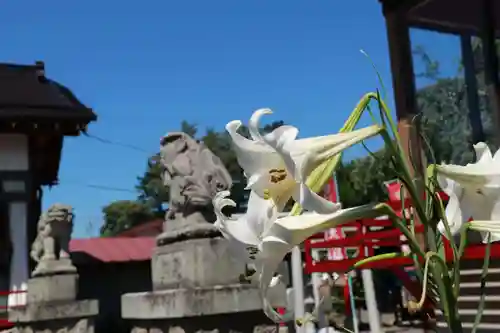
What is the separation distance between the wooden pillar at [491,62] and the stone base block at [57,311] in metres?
6.21

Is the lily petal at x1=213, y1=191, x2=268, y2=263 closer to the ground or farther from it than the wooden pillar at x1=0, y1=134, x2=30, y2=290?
closer to the ground

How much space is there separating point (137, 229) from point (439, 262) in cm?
3065

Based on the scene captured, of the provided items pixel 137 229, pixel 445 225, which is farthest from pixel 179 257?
pixel 137 229

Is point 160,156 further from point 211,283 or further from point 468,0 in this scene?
point 468,0

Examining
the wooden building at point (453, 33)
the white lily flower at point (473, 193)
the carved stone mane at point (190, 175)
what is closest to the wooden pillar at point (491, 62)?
the wooden building at point (453, 33)

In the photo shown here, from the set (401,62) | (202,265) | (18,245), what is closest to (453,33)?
(401,62)

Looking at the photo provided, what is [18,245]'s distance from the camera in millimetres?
12492

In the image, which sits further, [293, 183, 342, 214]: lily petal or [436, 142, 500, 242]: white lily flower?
[436, 142, 500, 242]: white lily flower

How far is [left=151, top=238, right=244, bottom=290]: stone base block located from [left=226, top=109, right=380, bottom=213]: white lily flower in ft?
15.3

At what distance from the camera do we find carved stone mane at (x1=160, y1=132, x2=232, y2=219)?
6227 mm

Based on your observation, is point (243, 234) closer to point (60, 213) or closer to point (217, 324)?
point (217, 324)

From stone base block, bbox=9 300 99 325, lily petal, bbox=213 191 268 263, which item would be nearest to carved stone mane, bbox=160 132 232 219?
stone base block, bbox=9 300 99 325

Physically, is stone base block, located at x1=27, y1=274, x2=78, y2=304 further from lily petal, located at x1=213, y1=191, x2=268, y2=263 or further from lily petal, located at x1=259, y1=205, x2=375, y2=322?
lily petal, located at x1=259, y1=205, x2=375, y2=322

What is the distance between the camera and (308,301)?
7809 mm
